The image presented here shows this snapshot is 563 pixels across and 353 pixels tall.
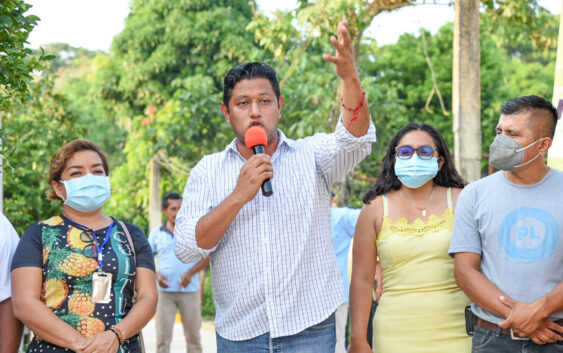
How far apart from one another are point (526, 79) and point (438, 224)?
28809 millimetres

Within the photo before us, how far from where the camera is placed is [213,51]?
22.2 meters

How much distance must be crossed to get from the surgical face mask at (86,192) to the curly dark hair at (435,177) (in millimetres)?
1525

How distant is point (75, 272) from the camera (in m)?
3.99

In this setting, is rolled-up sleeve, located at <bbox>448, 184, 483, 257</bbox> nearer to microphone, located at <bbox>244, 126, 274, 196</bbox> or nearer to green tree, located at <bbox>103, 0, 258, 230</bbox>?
microphone, located at <bbox>244, 126, 274, 196</bbox>

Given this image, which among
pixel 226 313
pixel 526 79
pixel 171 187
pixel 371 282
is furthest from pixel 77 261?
pixel 526 79

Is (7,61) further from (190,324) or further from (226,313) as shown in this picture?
(190,324)

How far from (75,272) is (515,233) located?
7.49ft

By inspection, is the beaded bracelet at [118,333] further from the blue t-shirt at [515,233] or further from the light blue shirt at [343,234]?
the light blue shirt at [343,234]

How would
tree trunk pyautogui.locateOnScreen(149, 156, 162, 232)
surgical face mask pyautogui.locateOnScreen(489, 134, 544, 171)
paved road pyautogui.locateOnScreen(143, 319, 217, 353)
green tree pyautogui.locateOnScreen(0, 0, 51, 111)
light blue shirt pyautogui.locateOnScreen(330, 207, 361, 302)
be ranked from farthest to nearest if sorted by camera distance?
tree trunk pyautogui.locateOnScreen(149, 156, 162, 232) < paved road pyautogui.locateOnScreen(143, 319, 217, 353) < light blue shirt pyautogui.locateOnScreen(330, 207, 361, 302) < green tree pyautogui.locateOnScreen(0, 0, 51, 111) < surgical face mask pyautogui.locateOnScreen(489, 134, 544, 171)

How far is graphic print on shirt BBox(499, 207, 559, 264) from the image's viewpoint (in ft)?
12.4

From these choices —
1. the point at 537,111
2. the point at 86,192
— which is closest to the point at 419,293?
the point at 537,111

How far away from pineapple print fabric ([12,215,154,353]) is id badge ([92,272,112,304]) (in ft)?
0.07

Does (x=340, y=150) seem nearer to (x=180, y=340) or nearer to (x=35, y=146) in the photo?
(x=35, y=146)

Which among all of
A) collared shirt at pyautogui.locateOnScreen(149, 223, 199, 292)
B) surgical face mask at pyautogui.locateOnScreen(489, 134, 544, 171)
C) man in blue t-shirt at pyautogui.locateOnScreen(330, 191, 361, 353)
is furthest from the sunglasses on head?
collared shirt at pyautogui.locateOnScreen(149, 223, 199, 292)
